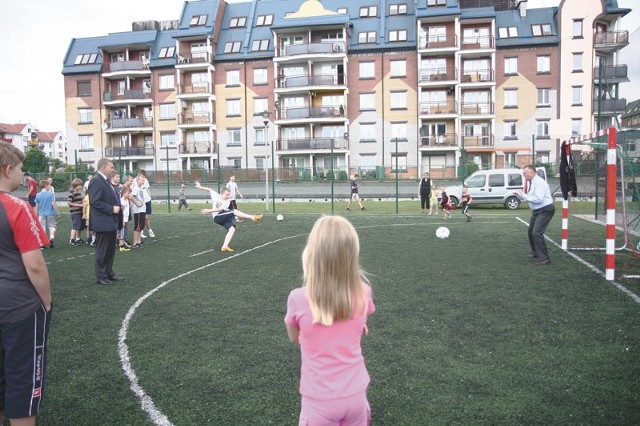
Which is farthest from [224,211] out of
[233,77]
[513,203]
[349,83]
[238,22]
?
[238,22]

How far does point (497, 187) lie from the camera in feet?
83.8

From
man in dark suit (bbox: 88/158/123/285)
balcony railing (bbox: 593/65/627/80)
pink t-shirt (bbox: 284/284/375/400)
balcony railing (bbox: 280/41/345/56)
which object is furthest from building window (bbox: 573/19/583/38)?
pink t-shirt (bbox: 284/284/375/400)

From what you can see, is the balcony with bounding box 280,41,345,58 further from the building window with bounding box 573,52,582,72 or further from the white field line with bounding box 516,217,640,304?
the white field line with bounding box 516,217,640,304

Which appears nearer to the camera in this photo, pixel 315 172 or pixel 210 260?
pixel 210 260

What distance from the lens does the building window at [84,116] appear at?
52656mm

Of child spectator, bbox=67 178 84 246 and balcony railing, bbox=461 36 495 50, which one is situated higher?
balcony railing, bbox=461 36 495 50

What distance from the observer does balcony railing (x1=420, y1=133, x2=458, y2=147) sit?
44188 mm

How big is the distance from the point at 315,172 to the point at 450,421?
113 ft

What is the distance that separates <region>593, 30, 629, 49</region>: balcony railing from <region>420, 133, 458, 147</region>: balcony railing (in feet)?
45.3

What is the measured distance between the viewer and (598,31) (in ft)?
144

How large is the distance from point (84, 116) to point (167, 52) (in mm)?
11124

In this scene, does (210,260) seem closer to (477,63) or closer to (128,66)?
(477,63)

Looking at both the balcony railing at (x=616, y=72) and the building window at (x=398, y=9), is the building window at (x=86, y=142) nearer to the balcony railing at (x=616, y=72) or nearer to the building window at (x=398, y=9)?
the building window at (x=398, y=9)

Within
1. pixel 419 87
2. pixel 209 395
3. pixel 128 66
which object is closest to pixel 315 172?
pixel 419 87
